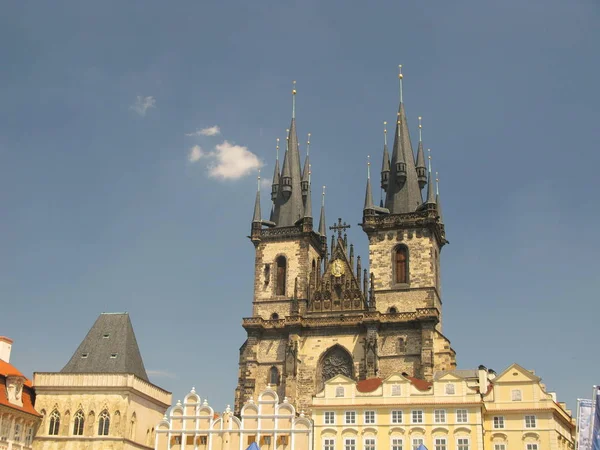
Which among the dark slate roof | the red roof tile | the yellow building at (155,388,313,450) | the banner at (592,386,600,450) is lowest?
the banner at (592,386,600,450)

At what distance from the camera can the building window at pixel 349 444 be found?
52.0m

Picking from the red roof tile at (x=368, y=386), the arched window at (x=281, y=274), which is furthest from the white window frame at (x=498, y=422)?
the arched window at (x=281, y=274)

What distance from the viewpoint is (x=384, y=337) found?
6725 centimetres

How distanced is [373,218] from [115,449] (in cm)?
2966

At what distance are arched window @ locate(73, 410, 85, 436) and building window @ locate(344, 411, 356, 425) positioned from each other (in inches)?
622

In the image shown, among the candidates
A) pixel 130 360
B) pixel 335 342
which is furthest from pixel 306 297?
pixel 130 360

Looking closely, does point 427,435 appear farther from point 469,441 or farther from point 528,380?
point 528,380

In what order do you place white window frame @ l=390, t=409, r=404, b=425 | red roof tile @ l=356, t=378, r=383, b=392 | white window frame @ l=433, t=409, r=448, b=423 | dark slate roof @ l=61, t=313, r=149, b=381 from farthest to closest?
dark slate roof @ l=61, t=313, r=149, b=381
red roof tile @ l=356, t=378, r=383, b=392
white window frame @ l=390, t=409, r=404, b=425
white window frame @ l=433, t=409, r=448, b=423

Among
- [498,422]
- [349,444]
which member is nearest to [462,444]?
[498,422]

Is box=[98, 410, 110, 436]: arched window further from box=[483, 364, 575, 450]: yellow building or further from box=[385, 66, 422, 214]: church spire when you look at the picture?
box=[385, 66, 422, 214]: church spire

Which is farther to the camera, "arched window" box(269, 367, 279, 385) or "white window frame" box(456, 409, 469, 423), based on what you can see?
"arched window" box(269, 367, 279, 385)

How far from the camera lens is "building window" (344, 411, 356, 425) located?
5269 cm

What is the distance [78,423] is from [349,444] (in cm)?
1632

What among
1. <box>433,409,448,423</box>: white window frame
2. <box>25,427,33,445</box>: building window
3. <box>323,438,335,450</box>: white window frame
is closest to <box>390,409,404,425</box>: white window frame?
<box>433,409,448,423</box>: white window frame
